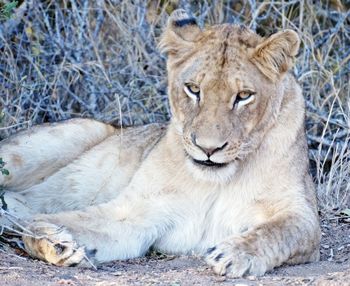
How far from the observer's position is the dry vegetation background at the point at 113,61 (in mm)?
5508

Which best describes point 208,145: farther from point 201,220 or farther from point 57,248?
point 57,248

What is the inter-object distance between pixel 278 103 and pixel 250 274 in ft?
2.72

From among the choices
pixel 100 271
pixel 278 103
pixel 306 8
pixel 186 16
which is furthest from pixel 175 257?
pixel 306 8

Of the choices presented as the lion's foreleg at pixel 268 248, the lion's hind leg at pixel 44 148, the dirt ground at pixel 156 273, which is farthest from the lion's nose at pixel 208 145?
the lion's hind leg at pixel 44 148

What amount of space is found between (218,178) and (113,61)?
2.35 metres

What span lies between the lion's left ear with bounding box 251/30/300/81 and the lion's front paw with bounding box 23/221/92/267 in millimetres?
1040

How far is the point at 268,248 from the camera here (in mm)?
3379

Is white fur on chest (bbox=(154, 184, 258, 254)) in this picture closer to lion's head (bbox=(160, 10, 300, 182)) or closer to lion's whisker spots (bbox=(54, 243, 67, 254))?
lion's head (bbox=(160, 10, 300, 182))

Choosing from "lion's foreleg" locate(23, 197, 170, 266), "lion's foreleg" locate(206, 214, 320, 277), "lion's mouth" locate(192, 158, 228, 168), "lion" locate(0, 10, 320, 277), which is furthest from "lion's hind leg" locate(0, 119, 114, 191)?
"lion's foreleg" locate(206, 214, 320, 277)

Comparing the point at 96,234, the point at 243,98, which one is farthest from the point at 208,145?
the point at 96,234

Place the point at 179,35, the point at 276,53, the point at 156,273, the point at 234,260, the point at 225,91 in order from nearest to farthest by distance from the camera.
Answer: the point at 234,260 < the point at 156,273 < the point at 225,91 < the point at 276,53 < the point at 179,35

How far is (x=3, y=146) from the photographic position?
14.9 feet

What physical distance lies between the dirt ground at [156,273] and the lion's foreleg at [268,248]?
1.5 inches

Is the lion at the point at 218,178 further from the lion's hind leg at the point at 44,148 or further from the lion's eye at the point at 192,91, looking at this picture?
the lion's hind leg at the point at 44,148
